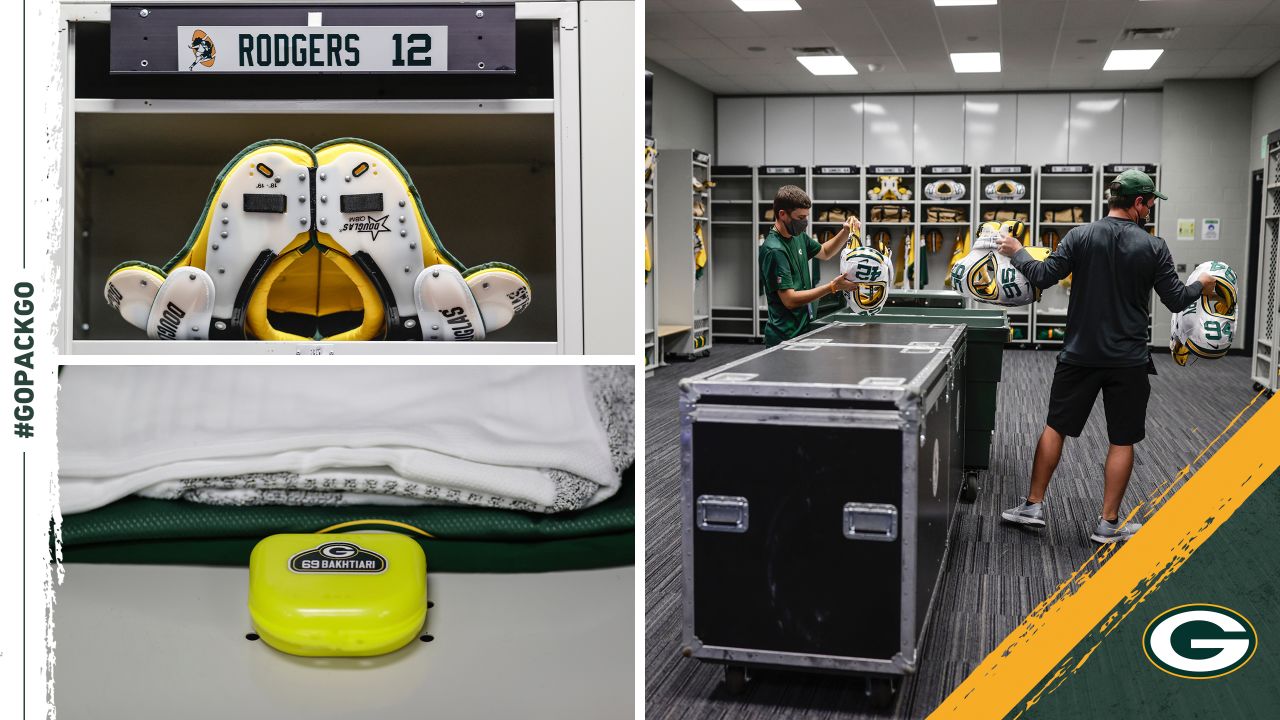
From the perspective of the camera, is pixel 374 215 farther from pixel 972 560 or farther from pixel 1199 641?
pixel 972 560

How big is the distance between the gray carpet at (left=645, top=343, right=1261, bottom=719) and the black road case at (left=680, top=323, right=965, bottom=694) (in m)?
0.13

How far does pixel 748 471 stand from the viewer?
6.82 feet

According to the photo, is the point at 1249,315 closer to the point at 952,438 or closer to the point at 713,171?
the point at 713,171

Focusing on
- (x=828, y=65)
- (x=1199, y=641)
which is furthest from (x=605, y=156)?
(x=828, y=65)

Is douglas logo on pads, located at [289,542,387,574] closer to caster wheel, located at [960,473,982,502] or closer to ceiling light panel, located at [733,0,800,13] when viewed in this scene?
caster wheel, located at [960,473,982,502]

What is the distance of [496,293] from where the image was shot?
182 centimetres

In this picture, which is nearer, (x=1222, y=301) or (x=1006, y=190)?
(x=1222, y=301)

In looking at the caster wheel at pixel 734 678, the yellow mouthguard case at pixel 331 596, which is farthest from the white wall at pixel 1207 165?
the yellow mouthguard case at pixel 331 596

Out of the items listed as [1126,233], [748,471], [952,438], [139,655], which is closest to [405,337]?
[748,471]

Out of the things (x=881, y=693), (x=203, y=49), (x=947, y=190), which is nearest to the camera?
(x=203, y=49)

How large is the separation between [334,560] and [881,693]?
1546 millimetres

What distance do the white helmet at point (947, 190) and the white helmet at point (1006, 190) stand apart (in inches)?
11.0

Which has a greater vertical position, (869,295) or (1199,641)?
(869,295)

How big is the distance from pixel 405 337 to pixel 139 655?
90cm
